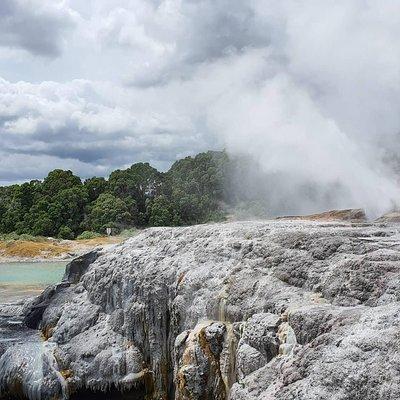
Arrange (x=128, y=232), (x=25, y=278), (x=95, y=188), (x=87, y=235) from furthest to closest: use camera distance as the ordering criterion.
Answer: (x=95, y=188) → (x=128, y=232) → (x=87, y=235) → (x=25, y=278)

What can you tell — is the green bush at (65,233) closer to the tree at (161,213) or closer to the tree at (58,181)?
the tree at (58,181)

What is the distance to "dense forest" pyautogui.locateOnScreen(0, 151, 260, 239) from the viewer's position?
72.2m

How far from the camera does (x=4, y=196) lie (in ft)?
266

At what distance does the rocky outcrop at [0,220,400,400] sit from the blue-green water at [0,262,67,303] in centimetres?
1188

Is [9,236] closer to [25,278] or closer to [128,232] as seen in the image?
[128,232]

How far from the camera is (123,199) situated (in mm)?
75438

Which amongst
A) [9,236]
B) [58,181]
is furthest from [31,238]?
[58,181]

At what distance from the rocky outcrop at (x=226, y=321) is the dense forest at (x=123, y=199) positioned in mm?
52981

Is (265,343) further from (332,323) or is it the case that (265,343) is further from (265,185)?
(265,185)

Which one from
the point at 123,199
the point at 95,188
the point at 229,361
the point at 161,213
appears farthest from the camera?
the point at 95,188

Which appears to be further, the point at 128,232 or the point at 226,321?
the point at 128,232

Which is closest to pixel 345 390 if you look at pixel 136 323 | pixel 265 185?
pixel 136 323

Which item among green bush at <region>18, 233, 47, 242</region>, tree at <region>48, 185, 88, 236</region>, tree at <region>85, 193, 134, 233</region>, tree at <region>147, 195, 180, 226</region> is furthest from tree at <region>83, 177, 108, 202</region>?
green bush at <region>18, 233, 47, 242</region>

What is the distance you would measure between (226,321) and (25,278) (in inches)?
1242
